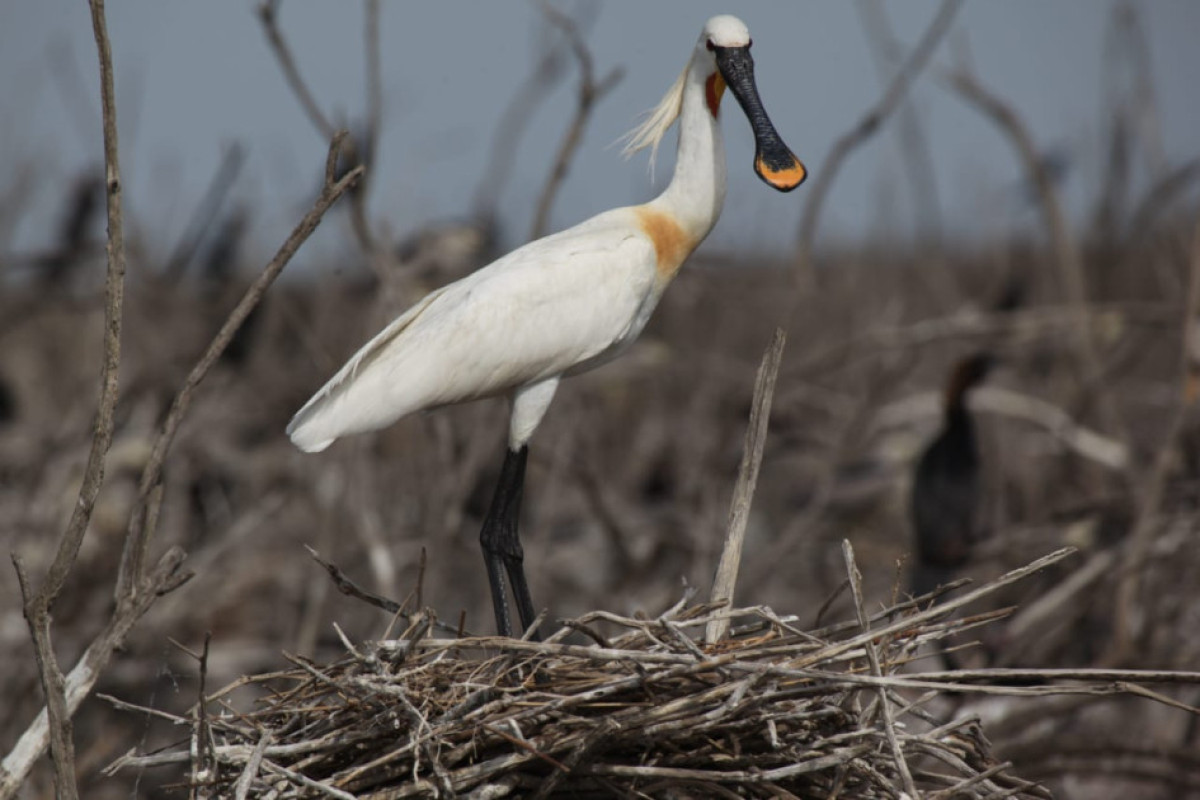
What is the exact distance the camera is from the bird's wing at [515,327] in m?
5.34

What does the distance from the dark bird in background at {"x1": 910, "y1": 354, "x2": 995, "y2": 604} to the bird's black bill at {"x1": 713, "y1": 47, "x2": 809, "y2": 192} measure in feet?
14.0

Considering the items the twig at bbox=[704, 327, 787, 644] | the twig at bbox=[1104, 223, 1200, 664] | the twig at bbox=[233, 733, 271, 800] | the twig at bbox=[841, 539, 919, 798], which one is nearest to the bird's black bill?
the twig at bbox=[704, 327, 787, 644]

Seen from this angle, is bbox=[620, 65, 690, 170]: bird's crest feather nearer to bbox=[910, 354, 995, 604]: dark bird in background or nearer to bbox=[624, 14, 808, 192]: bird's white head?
bbox=[624, 14, 808, 192]: bird's white head

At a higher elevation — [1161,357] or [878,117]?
[878,117]

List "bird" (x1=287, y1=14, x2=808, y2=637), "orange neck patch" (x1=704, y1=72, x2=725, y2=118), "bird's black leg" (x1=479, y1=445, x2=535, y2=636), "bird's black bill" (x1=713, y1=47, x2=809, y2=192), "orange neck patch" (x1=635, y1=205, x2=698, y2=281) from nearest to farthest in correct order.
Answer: "bird's black bill" (x1=713, y1=47, x2=809, y2=192), "bird" (x1=287, y1=14, x2=808, y2=637), "orange neck patch" (x1=704, y1=72, x2=725, y2=118), "orange neck patch" (x1=635, y1=205, x2=698, y2=281), "bird's black leg" (x1=479, y1=445, x2=535, y2=636)

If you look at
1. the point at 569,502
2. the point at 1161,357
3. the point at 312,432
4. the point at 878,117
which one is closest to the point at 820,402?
the point at 569,502

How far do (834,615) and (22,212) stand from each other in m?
7.48

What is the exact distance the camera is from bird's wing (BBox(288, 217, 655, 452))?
17.5 feet

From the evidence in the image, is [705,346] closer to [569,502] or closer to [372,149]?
[569,502]

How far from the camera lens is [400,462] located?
35.8 ft

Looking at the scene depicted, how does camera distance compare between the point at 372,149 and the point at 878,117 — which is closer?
the point at 372,149

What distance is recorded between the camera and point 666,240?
5.52 m

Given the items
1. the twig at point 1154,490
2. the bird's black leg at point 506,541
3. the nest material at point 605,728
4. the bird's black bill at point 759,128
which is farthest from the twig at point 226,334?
the twig at point 1154,490

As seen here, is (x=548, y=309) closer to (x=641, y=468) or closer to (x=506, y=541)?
(x=506, y=541)
